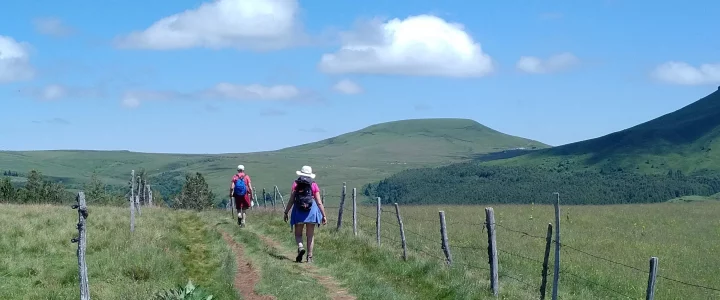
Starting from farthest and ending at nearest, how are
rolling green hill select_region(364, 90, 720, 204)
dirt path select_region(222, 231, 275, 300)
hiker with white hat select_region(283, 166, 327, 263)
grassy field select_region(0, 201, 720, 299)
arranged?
rolling green hill select_region(364, 90, 720, 204), hiker with white hat select_region(283, 166, 327, 263), grassy field select_region(0, 201, 720, 299), dirt path select_region(222, 231, 275, 300)

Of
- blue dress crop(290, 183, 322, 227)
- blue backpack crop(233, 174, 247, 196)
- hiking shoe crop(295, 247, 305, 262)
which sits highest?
blue backpack crop(233, 174, 247, 196)

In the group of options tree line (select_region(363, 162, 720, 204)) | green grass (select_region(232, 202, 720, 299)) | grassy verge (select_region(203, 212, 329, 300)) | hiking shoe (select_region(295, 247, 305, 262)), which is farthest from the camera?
tree line (select_region(363, 162, 720, 204))

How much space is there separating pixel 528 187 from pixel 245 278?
441 ft

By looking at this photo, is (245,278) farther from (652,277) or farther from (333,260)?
(652,277)

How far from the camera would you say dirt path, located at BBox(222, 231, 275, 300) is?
1253 centimetres

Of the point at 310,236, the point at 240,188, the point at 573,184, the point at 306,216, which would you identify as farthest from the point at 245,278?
the point at 573,184

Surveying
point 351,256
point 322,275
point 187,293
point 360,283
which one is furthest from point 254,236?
point 187,293

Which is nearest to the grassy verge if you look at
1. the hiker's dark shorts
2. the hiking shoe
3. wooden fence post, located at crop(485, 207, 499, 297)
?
the hiking shoe

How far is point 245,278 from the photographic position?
14.1 meters

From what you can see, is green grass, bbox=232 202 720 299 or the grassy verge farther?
green grass, bbox=232 202 720 299

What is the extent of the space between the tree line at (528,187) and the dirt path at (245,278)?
89452 millimetres

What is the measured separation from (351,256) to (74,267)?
575 cm

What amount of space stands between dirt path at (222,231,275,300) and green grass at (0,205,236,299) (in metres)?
0.21

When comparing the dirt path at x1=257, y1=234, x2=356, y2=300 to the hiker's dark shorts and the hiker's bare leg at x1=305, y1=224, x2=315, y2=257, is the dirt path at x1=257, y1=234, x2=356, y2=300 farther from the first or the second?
the hiker's dark shorts
